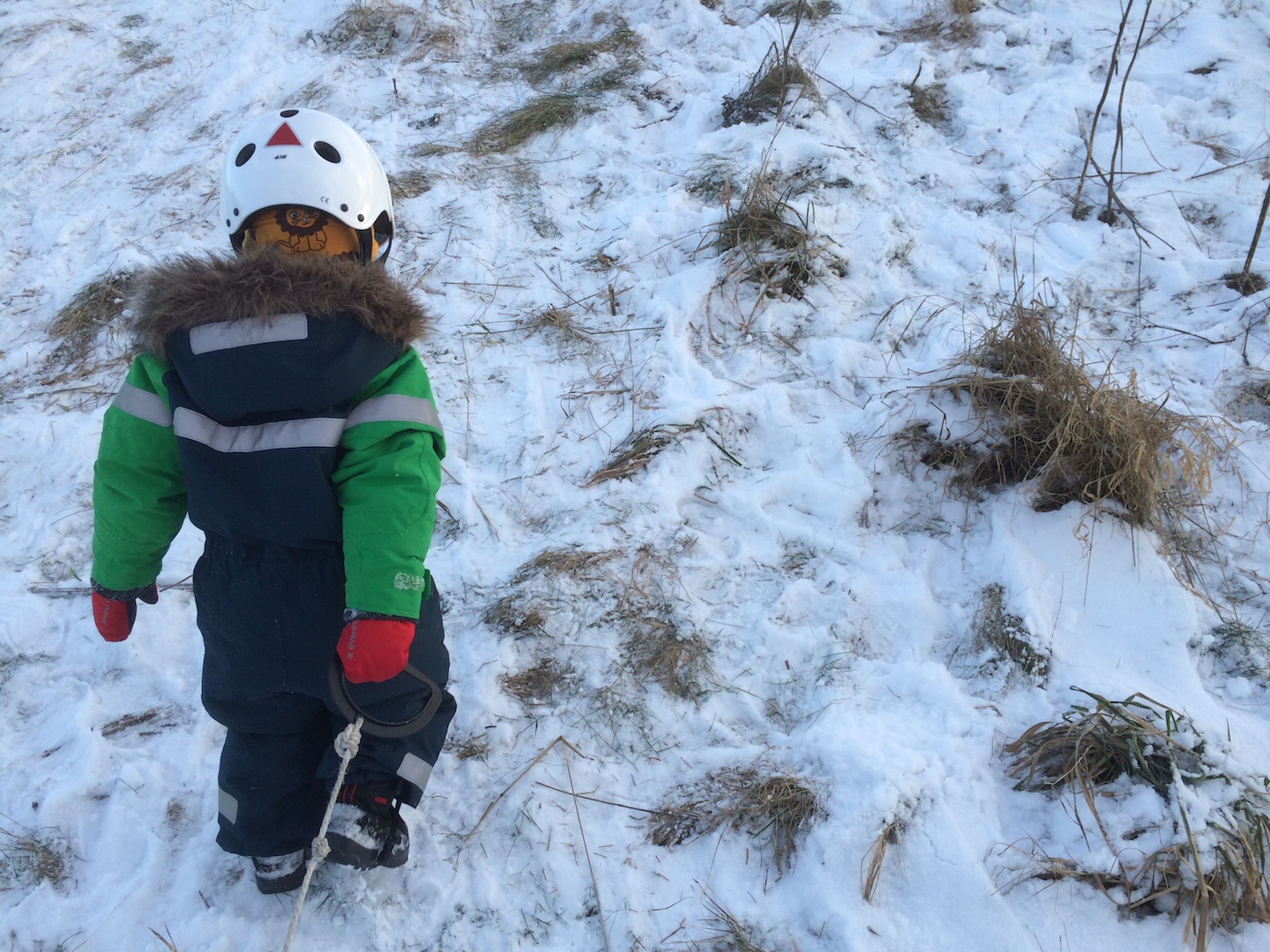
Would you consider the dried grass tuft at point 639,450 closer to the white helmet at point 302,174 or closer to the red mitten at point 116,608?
the white helmet at point 302,174

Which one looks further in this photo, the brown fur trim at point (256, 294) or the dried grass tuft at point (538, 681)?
the dried grass tuft at point (538, 681)

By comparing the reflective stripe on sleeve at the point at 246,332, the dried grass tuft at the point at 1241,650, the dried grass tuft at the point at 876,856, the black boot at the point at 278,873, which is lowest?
the black boot at the point at 278,873

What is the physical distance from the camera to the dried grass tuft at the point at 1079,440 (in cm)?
243

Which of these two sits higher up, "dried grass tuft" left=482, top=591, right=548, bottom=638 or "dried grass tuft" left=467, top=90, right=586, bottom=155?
"dried grass tuft" left=467, top=90, right=586, bottom=155

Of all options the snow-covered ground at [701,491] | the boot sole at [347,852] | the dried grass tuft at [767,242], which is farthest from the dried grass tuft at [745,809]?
the dried grass tuft at [767,242]

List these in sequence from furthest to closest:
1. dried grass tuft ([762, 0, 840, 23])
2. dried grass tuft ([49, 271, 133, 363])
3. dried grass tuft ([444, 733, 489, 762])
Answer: dried grass tuft ([762, 0, 840, 23])
dried grass tuft ([49, 271, 133, 363])
dried grass tuft ([444, 733, 489, 762])

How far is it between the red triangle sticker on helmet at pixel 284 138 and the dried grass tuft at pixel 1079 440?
86.1 inches

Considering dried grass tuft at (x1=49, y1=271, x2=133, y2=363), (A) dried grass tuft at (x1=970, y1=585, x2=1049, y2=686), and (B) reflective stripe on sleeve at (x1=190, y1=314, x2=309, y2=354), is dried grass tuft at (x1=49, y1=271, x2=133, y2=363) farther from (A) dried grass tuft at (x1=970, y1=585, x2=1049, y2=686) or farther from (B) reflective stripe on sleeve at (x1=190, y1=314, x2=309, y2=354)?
(A) dried grass tuft at (x1=970, y1=585, x2=1049, y2=686)

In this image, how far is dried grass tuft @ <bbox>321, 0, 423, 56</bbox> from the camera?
5.19m

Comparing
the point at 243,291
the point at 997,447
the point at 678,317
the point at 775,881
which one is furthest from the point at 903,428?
the point at 243,291

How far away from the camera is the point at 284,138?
205 centimetres

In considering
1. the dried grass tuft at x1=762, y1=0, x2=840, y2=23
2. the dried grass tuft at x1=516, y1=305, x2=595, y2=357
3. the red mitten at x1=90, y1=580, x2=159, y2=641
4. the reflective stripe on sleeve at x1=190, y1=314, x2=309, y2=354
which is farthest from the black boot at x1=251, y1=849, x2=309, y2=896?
the dried grass tuft at x1=762, y1=0, x2=840, y2=23

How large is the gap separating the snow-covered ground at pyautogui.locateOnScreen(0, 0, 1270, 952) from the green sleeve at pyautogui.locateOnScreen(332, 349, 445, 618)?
76 cm

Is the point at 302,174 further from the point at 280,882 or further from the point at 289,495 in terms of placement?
the point at 280,882
